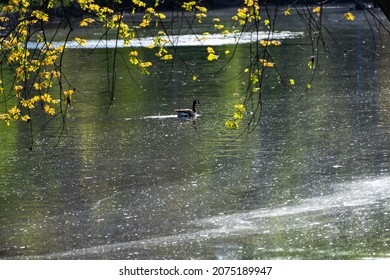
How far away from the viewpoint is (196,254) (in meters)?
12.5

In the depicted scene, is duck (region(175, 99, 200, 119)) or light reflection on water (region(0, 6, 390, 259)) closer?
light reflection on water (region(0, 6, 390, 259))

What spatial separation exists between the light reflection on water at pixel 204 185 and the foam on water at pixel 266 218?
2 cm

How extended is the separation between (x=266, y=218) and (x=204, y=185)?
8.05 ft

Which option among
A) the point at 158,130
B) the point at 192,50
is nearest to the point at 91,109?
the point at 158,130

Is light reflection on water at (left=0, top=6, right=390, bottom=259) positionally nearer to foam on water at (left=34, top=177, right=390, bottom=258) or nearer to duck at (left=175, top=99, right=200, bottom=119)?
foam on water at (left=34, top=177, right=390, bottom=258)

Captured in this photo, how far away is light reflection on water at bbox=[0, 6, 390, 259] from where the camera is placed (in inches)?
516

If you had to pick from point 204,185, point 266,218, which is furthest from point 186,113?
point 266,218

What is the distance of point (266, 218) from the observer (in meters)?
14.3

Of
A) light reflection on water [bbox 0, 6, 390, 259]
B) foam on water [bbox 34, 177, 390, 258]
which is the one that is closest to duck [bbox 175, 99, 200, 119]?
light reflection on water [bbox 0, 6, 390, 259]

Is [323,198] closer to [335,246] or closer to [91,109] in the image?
[335,246]

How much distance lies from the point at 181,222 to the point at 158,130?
28.1 feet

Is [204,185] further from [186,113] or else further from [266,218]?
[186,113]

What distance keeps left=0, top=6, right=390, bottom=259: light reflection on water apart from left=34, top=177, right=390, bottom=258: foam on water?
24 millimetres

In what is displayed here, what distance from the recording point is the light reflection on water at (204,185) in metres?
13.1
